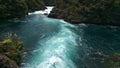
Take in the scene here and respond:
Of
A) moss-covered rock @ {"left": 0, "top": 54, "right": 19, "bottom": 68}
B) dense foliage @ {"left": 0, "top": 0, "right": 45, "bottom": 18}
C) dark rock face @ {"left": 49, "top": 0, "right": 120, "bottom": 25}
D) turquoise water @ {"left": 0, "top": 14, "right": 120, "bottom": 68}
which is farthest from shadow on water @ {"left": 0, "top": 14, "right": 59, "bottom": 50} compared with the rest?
moss-covered rock @ {"left": 0, "top": 54, "right": 19, "bottom": 68}

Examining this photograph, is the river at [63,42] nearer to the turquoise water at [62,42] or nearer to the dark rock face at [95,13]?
the turquoise water at [62,42]

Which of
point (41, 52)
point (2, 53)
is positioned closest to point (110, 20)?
→ point (41, 52)

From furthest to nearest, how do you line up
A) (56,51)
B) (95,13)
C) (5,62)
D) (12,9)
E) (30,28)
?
(12,9)
(95,13)
(30,28)
(56,51)
(5,62)

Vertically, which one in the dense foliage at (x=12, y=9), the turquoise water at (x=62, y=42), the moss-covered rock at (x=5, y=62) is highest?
the moss-covered rock at (x=5, y=62)

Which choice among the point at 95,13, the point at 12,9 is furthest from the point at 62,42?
the point at 12,9

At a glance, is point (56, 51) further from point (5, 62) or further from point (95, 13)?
point (95, 13)

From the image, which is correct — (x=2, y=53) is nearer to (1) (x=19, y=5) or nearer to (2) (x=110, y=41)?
(2) (x=110, y=41)

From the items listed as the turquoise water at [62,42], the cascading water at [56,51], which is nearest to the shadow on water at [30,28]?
the turquoise water at [62,42]
